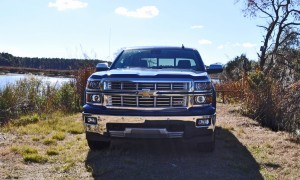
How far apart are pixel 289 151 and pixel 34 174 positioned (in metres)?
3.95

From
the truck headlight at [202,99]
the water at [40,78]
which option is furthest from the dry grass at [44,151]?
the water at [40,78]

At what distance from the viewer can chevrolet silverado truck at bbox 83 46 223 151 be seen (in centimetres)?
508

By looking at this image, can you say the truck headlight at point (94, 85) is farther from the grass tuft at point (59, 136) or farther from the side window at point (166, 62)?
the grass tuft at point (59, 136)

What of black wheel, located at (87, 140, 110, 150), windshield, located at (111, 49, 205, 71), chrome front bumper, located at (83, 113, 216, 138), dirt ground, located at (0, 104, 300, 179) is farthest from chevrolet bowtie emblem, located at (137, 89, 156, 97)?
windshield, located at (111, 49, 205, 71)

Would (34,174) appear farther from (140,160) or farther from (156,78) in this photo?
(156,78)

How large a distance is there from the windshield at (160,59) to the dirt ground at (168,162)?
1.32 m

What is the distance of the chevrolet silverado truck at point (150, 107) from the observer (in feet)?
16.7

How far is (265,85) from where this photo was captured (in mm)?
9930

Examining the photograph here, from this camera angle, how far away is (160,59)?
676 cm

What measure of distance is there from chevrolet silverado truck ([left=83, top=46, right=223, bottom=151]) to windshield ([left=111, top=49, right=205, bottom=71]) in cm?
125

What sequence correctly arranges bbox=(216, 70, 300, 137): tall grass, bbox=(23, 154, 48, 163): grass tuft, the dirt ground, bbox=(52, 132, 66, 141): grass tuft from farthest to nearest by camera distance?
1. bbox=(216, 70, 300, 137): tall grass
2. bbox=(52, 132, 66, 141): grass tuft
3. bbox=(23, 154, 48, 163): grass tuft
4. the dirt ground

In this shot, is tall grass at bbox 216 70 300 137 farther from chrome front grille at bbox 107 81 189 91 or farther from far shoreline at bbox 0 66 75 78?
far shoreline at bbox 0 66 75 78

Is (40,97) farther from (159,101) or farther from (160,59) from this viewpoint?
(159,101)

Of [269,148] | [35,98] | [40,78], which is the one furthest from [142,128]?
[40,78]
